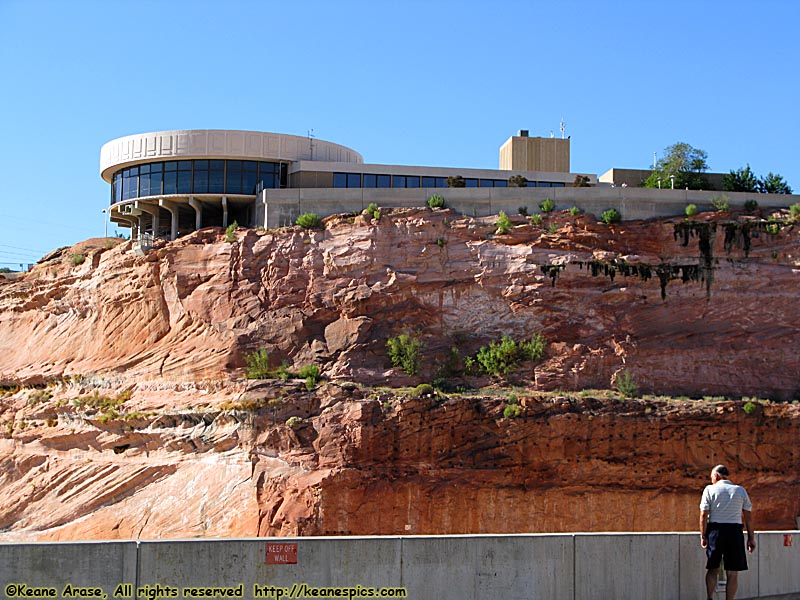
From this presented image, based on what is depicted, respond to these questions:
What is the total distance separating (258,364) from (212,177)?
31.2 feet

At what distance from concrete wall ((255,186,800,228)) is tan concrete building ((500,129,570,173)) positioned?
666 cm

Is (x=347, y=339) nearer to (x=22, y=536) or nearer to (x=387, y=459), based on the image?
(x=387, y=459)

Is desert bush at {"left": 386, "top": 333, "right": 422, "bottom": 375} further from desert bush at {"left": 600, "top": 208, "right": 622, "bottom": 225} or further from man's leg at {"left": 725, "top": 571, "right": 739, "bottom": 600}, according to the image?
man's leg at {"left": 725, "top": 571, "right": 739, "bottom": 600}

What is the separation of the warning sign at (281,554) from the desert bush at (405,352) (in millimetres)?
21502

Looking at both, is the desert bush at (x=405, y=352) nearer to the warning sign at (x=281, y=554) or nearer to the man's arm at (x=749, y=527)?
the man's arm at (x=749, y=527)

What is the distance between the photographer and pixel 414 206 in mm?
36969

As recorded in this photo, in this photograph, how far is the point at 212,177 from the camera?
39375 millimetres

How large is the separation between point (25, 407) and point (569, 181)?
22695 millimetres

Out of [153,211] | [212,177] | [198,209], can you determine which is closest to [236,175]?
[212,177]

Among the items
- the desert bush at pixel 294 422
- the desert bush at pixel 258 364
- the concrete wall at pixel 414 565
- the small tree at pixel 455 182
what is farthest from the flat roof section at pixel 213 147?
the concrete wall at pixel 414 565

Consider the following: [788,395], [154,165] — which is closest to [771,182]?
[788,395]

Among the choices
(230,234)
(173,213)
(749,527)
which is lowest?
(749,527)

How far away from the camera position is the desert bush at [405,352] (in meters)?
33.0

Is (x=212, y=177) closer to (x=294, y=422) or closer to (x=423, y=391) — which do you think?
(x=294, y=422)
